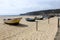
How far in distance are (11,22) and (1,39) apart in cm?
1216

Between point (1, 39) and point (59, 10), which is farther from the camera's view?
point (59, 10)

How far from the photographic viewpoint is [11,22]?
70.6 feet

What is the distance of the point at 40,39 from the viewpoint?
8.47 m

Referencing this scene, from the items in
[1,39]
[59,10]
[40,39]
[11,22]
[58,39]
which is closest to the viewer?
[58,39]

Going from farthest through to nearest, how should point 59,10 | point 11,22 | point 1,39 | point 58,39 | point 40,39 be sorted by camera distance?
point 59,10 < point 11,22 < point 1,39 < point 40,39 < point 58,39

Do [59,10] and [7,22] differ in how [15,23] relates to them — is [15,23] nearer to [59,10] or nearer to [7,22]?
[7,22]

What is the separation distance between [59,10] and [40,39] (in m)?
121

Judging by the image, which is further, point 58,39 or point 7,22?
point 7,22

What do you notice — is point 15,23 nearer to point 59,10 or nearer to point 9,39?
point 9,39

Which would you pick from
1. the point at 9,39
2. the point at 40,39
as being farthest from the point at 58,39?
the point at 9,39

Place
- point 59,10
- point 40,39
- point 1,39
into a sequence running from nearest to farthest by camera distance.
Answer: point 40,39 < point 1,39 < point 59,10

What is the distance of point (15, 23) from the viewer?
70.7 ft

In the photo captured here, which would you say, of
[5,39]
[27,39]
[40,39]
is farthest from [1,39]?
[40,39]

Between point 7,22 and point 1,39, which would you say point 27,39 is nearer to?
point 1,39
